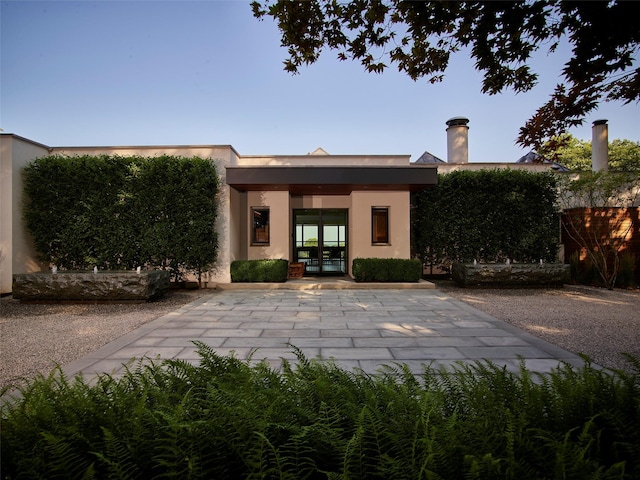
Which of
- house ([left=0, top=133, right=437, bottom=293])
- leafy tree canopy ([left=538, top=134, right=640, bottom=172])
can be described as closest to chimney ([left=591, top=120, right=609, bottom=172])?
leafy tree canopy ([left=538, top=134, right=640, bottom=172])

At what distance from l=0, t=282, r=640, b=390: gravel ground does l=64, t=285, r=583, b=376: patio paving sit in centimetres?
34

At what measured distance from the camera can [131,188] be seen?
8984mm

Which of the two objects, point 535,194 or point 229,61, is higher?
point 229,61

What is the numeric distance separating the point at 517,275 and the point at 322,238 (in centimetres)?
645

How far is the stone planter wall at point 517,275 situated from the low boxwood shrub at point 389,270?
4.77 feet

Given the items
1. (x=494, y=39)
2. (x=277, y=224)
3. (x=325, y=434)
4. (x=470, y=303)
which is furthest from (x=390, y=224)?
(x=325, y=434)

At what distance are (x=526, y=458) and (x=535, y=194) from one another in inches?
447

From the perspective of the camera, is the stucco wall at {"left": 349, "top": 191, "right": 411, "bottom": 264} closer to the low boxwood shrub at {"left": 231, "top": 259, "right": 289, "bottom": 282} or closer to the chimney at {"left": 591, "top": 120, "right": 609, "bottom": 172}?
the low boxwood shrub at {"left": 231, "top": 259, "right": 289, "bottom": 282}

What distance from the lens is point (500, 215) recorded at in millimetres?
10211

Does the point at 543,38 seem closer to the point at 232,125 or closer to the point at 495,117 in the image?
the point at 495,117

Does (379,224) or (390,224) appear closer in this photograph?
(390,224)

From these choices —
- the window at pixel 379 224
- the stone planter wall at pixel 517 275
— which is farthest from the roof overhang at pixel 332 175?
the stone planter wall at pixel 517 275

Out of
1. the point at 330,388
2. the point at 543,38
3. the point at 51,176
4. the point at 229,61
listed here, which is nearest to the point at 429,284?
the point at 543,38

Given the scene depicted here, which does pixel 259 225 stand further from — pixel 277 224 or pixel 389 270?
pixel 389 270
